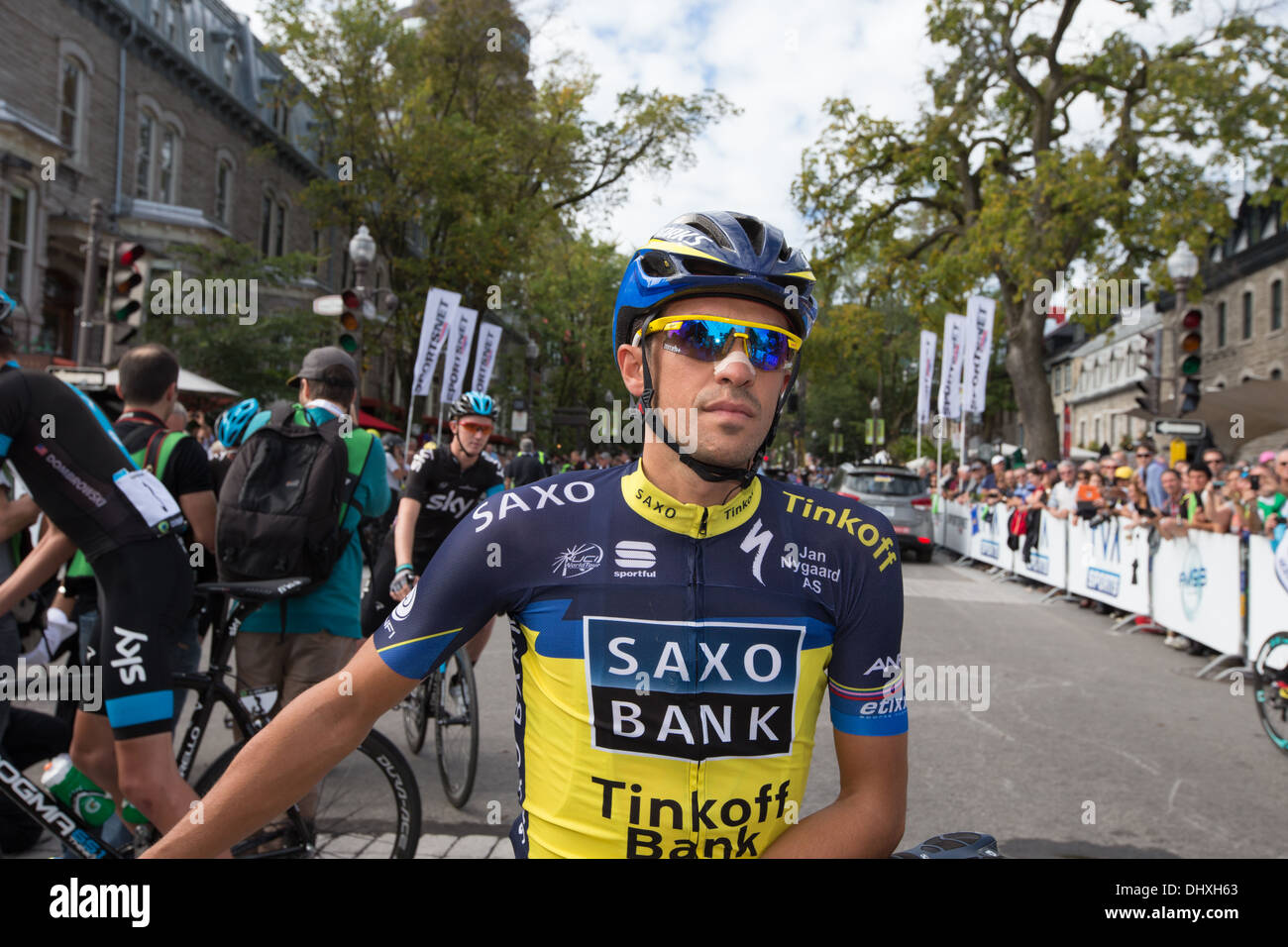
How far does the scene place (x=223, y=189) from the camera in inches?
1200

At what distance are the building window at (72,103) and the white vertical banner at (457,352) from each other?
33.0ft

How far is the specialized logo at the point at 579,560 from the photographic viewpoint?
181 cm

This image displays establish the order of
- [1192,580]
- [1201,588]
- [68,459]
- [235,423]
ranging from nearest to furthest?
[68,459] → [235,423] → [1201,588] → [1192,580]

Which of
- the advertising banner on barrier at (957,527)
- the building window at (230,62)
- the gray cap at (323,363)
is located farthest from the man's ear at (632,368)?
the building window at (230,62)

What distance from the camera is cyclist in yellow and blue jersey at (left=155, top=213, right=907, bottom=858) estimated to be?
1.73 m

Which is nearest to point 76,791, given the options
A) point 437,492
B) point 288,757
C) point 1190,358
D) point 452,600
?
point 288,757

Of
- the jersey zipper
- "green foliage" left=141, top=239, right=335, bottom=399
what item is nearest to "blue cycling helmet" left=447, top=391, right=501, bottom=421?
the jersey zipper

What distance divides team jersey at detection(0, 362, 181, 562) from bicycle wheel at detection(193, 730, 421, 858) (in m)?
0.85

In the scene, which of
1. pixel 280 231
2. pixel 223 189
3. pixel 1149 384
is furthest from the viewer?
pixel 280 231

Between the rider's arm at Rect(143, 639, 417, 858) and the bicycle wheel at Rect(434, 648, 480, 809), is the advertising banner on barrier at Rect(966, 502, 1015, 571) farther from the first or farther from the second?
the rider's arm at Rect(143, 639, 417, 858)

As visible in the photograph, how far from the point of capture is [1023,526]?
16.6 m

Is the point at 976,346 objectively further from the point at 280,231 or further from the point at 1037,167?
the point at 280,231

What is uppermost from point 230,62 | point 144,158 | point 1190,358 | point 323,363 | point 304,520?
point 230,62

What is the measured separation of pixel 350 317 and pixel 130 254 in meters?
2.48
